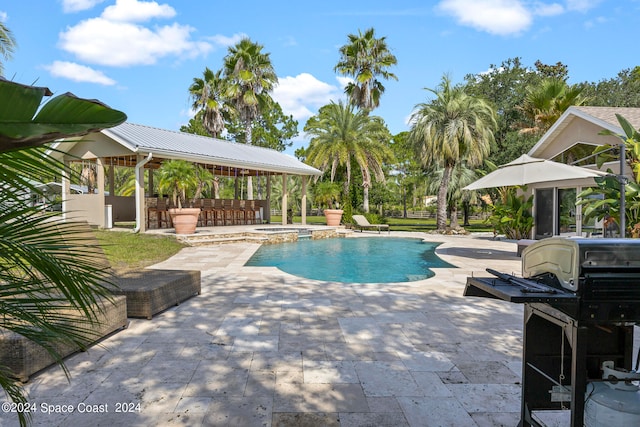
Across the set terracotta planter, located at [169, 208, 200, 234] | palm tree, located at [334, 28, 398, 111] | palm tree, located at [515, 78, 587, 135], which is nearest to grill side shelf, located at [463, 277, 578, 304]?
terracotta planter, located at [169, 208, 200, 234]

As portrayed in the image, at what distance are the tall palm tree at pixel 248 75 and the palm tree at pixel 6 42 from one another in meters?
11.4

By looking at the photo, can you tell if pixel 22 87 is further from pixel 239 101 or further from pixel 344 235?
pixel 239 101

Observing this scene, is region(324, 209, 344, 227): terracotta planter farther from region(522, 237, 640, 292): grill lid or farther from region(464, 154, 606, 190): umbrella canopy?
region(522, 237, 640, 292): grill lid

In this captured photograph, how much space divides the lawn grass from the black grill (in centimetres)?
795

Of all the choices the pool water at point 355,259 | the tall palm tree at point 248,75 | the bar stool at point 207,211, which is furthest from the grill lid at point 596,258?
the tall palm tree at point 248,75

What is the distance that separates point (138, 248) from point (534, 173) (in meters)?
10.6

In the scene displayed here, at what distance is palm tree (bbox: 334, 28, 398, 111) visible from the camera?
1001 inches

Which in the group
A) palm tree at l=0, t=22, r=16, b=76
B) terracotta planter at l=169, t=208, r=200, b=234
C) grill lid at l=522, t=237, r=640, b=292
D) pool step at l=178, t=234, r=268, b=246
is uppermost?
palm tree at l=0, t=22, r=16, b=76

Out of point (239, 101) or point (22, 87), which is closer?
point (22, 87)

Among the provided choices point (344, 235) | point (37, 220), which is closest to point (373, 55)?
point (344, 235)

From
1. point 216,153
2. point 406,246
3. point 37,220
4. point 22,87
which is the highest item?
point 216,153

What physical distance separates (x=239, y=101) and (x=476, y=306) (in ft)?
75.8

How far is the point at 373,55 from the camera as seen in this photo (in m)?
25.7

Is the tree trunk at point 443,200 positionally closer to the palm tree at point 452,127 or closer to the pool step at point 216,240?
the palm tree at point 452,127
